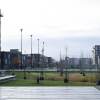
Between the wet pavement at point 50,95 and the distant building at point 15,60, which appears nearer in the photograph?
the wet pavement at point 50,95

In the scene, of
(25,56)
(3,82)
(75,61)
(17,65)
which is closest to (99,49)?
(75,61)

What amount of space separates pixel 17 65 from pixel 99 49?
5065 cm

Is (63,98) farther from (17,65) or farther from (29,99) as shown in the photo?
(17,65)

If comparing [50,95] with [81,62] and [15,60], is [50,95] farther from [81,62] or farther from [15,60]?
[15,60]

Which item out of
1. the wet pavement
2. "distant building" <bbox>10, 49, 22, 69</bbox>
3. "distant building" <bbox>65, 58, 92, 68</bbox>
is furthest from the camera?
"distant building" <bbox>65, 58, 92, 68</bbox>

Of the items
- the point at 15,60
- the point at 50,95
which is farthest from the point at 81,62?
the point at 50,95

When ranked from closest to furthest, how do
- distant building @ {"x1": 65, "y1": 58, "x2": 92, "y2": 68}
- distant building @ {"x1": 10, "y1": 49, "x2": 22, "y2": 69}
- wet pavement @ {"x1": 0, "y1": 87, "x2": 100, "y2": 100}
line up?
1. wet pavement @ {"x1": 0, "y1": 87, "x2": 100, "y2": 100}
2. distant building @ {"x1": 10, "y1": 49, "x2": 22, "y2": 69}
3. distant building @ {"x1": 65, "y1": 58, "x2": 92, "y2": 68}

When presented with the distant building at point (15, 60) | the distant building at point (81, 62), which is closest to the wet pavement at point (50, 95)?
the distant building at point (81, 62)

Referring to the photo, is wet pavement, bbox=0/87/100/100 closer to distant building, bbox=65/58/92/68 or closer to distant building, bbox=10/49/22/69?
distant building, bbox=65/58/92/68

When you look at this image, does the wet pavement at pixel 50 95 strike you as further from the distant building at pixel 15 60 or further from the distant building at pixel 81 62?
the distant building at pixel 15 60

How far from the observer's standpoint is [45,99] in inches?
801

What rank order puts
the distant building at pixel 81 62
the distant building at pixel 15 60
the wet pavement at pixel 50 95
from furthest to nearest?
the distant building at pixel 81 62
the distant building at pixel 15 60
the wet pavement at pixel 50 95

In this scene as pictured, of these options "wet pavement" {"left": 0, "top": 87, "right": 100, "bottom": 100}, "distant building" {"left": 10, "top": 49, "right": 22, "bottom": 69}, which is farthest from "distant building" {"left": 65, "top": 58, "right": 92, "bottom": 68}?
"wet pavement" {"left": 0, "top": 87, "right": 100, "bottom": 100}

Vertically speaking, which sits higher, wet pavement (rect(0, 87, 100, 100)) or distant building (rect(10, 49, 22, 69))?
distant building (rect(10, 49, 22, 69))
